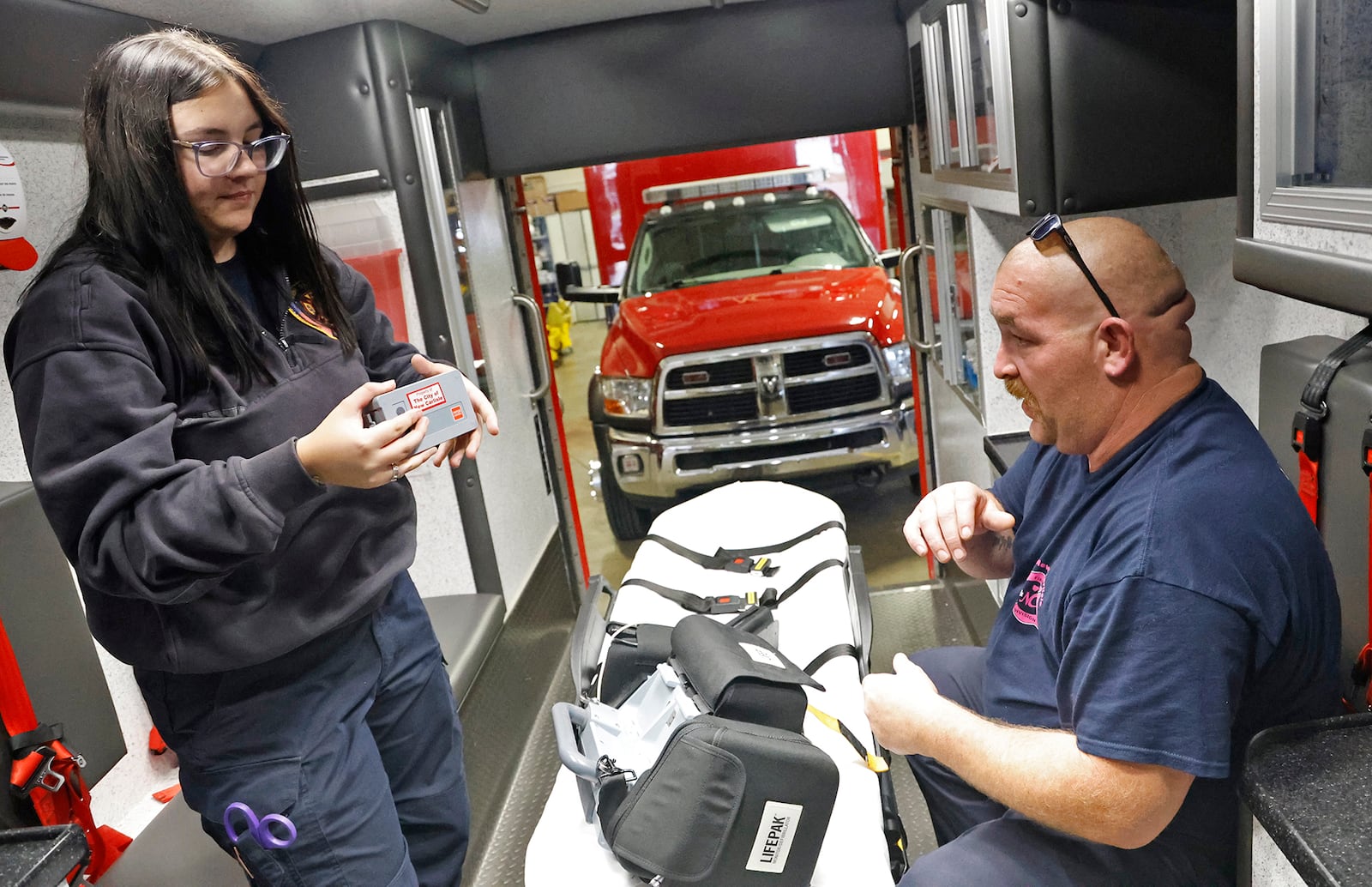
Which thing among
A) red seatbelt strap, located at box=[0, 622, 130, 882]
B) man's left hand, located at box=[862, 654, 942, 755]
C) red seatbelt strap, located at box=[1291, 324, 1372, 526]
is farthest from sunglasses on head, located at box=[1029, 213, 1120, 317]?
red seatbelt strap, located at box=[0, 622, 130, 882]

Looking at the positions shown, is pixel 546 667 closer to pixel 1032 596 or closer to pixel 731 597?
pixel 731 597

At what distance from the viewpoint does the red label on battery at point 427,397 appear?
152 cm

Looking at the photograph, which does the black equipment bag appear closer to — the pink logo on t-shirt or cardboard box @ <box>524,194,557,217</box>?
the pink logo on t-shirt

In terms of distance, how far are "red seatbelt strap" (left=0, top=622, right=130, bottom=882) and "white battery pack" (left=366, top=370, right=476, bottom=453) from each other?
2.85 feet

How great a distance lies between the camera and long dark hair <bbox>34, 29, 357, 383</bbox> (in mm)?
1395

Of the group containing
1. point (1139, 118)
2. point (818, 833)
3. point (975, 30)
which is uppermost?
point (975, 30)

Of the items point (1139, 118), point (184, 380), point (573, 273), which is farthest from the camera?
point (573, 273)

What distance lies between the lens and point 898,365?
190 inches

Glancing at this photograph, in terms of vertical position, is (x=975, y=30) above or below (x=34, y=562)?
above

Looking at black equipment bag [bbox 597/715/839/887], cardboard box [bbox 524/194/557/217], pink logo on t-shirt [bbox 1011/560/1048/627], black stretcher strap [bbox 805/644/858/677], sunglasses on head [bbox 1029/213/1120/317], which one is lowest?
black stretcher strap [bbox 805/644/858/677]

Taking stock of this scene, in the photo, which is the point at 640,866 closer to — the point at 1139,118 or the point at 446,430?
the point at 446,430

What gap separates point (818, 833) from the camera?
1.65 m

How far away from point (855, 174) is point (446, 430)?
5.93m

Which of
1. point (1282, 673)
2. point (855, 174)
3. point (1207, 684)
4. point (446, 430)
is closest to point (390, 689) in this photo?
point (446, 430)
